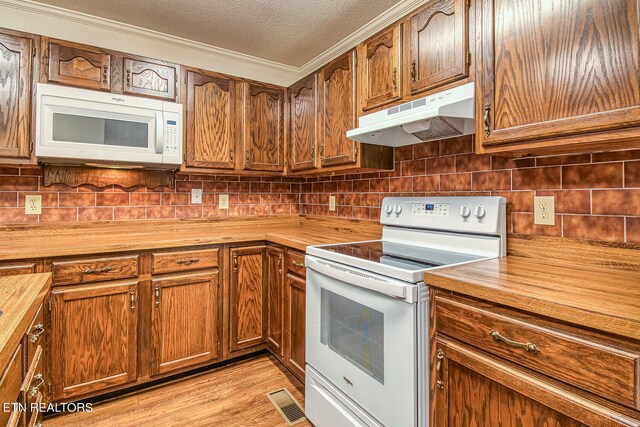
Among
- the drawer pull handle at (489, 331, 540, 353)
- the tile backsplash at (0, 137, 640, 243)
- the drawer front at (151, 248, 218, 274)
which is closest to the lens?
the drawer pull handle at (489, 331, 540, 353)

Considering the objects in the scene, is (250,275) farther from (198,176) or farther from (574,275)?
(574,275)

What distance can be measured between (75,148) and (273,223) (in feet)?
5.02

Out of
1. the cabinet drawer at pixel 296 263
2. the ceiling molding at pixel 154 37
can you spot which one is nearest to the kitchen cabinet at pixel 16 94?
the ceiling molding at pixel 154 37

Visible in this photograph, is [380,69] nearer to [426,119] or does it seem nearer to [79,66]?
[426,119]

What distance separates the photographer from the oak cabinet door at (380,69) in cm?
176

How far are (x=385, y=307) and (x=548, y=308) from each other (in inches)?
21.9

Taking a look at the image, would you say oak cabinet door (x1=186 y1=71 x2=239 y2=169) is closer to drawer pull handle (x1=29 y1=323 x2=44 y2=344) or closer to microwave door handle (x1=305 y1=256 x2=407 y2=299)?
microwave door handle (x1=305 y1=256 x2=407 y2=299)

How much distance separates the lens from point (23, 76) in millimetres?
1853

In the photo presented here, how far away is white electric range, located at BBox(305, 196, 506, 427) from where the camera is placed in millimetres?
1205

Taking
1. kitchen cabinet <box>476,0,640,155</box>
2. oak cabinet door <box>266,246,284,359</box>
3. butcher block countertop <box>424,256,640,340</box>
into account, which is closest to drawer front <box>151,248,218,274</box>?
oak cabinet door <box>266,246,284,359</box>

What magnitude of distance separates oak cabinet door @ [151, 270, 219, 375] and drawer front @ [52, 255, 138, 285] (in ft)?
0.57

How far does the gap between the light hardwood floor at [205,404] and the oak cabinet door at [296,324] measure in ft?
0.51

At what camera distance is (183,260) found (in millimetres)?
2098

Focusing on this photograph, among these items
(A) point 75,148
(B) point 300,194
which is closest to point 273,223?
(B) point 300,194
